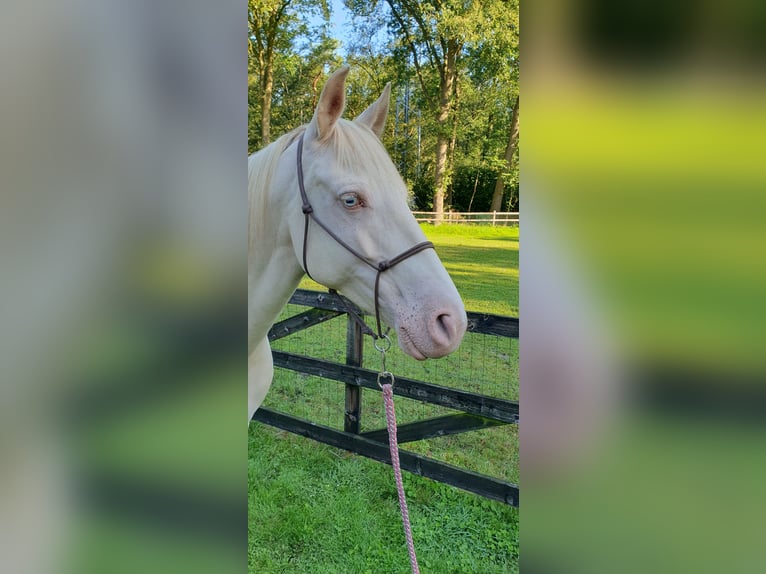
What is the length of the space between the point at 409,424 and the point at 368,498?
1.49 ft

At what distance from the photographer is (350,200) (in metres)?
1.45

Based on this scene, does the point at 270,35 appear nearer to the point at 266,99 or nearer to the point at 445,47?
the point at 266,99

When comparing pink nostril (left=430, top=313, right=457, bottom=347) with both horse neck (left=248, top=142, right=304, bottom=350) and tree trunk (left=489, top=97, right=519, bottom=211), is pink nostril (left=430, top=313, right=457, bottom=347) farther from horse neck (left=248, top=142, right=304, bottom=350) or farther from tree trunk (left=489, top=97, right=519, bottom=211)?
tree trunk (left=489, top=97, right=519, bottom=211)

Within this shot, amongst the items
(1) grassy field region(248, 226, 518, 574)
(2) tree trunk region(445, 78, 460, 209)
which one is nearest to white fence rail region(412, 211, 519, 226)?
(2) tree trunk region(445, 78, 460, 209)

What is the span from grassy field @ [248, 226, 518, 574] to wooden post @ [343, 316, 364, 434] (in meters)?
0.21

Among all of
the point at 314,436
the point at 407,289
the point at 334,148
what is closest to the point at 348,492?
the point at 314,436

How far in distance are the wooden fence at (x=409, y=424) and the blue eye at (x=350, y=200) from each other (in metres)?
0.81

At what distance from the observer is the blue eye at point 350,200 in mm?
1443

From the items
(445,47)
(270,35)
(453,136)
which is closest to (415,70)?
(445,47)

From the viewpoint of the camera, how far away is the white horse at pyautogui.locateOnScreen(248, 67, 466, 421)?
1.39m
